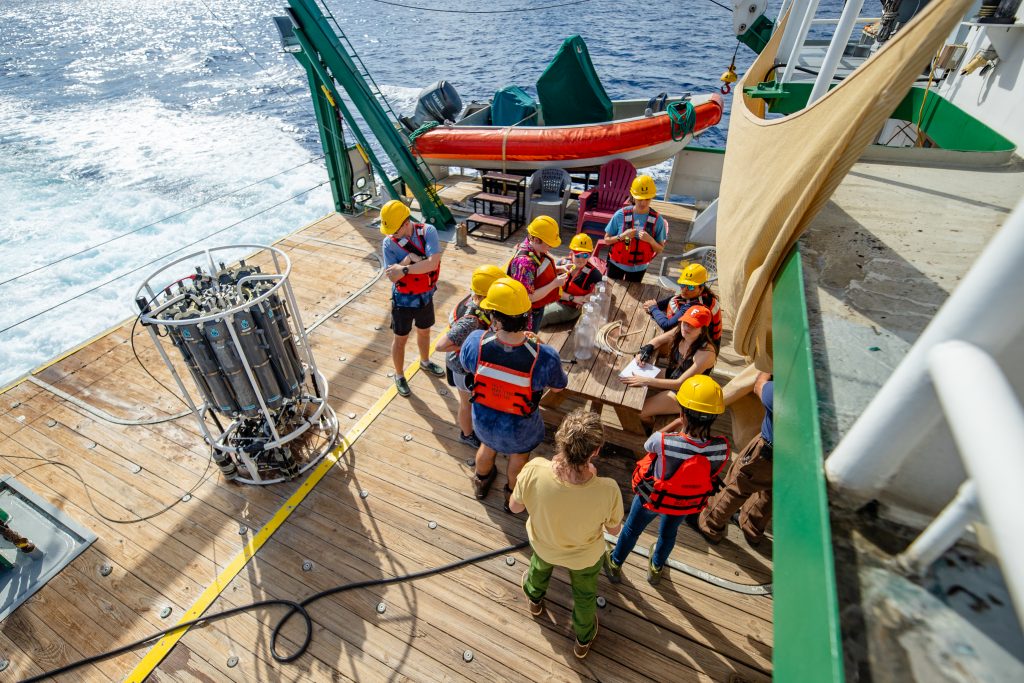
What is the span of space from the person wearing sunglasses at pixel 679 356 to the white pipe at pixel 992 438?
3424 mm

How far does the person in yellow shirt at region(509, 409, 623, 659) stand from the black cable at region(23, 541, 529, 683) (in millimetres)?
1133

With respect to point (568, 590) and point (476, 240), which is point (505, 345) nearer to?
point (568, 590)

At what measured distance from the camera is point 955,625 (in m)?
0.93

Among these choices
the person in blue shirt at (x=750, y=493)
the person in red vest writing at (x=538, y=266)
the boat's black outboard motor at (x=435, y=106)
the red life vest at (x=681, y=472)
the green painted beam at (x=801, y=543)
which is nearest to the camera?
the green painted beam at (x=801, y=543)

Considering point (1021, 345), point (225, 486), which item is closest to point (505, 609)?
point (225, 486)

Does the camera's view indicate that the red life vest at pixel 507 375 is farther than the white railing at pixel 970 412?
Yes

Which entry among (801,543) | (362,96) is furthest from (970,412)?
(362,96)

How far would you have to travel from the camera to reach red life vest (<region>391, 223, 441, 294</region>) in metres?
5.07

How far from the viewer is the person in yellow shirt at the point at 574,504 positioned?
2650 millimetres

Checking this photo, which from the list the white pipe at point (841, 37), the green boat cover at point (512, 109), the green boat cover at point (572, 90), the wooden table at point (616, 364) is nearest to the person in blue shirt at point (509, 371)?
the wooden table at point (616, 364)

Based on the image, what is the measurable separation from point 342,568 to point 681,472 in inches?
118

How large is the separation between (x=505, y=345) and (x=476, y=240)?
6.43m

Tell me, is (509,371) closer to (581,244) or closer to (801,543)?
(801,543)

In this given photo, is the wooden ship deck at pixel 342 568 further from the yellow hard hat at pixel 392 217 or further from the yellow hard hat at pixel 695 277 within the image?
the yellow hard hat at pixel 392 217
